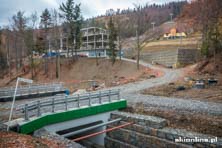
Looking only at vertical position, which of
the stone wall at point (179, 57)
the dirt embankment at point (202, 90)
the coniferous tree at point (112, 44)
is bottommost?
the dirt embankment at point (202, 90)

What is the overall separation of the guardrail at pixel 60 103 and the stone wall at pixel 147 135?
1625 mm

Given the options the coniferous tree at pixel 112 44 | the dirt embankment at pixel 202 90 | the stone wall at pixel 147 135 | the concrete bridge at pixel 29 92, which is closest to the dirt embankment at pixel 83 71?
the coniferous tree at pixel 112 44

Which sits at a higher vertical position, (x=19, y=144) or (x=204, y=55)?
(x=204, y=55)

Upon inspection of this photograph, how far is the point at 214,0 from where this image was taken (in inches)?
1062

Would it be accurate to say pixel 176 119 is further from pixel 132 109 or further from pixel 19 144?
pixel 19 144

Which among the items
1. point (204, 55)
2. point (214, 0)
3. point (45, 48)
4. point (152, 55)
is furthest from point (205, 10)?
point (45, 48)

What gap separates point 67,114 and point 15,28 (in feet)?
125

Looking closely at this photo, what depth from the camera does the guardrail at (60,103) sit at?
10.5m

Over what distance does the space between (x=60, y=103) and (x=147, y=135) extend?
500 cm

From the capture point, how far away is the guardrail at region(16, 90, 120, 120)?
34.5 ft

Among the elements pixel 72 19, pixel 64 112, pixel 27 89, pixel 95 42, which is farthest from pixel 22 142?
pixel 95 42

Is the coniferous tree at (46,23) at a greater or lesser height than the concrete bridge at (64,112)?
greater

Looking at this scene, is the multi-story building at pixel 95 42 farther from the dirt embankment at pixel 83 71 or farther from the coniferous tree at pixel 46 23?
the coniferous tree at pixel 46 23

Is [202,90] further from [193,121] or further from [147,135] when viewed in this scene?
[147,135]
